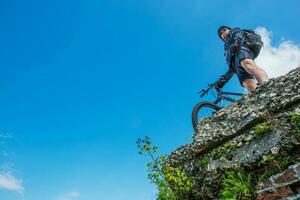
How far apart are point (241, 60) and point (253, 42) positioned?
71 centimetres

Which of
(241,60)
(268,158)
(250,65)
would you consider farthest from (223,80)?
(268,158)

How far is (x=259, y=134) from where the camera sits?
4.04 m

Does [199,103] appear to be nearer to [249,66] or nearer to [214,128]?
[249,66]

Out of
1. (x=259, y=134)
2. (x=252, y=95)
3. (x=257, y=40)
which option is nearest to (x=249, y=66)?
(x=257, y=40)

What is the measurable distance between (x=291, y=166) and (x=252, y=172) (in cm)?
56

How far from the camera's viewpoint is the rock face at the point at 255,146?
352 centimetres

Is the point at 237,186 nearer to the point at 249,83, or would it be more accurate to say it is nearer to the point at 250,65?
the point at 250,65

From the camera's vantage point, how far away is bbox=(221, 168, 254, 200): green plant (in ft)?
12.1

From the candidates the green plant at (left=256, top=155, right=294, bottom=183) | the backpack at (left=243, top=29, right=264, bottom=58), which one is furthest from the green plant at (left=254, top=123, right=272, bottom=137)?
the backpack at (left=243, top=29, right=264, bottom=58)

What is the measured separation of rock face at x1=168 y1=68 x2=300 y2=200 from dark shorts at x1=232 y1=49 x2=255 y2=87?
213 cm

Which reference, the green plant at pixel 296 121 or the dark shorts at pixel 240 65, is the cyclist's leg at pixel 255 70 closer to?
the dark shorts at pixel 240 65

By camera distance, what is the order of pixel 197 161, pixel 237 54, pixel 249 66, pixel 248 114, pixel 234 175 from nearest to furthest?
pixel 234 175 → pixel 248 114 → pixel 197 161 → pixel 249 66 → pixel 237 54

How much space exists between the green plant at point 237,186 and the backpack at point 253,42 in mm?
4045

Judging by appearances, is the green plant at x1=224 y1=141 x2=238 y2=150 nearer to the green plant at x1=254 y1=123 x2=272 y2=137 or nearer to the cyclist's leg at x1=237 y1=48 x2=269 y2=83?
the green plant at x1=254 y1=123 x2=272 y2=137
